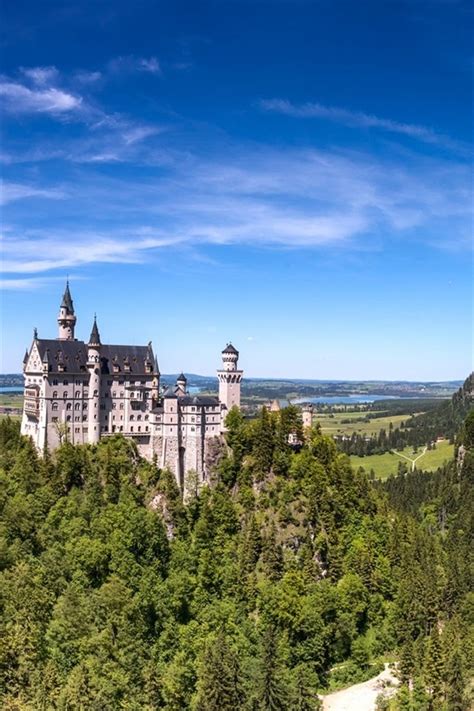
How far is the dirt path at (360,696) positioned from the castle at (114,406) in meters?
37.0

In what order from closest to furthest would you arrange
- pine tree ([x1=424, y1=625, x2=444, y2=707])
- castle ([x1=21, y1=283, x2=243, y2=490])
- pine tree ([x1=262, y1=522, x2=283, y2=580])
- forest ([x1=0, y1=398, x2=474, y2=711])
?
forest ([x1=0, y1=398, x2=474, y2=711]), pine tree ([x1=424, y1=625, x2=444, y2=707]), pine tree ([x1=262, y1=522, x2=283, y2=580]), castle ([x1=21, y1=283, x2=243, y2=490])

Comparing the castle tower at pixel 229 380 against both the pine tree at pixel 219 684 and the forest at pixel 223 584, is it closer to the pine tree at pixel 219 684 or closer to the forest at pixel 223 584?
the forest at pixel 223 584

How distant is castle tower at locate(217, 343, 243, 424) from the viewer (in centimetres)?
10519

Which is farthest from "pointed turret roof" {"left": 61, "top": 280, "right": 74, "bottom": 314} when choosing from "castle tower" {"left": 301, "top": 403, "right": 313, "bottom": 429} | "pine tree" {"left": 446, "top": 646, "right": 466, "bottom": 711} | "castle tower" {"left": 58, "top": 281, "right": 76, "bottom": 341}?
"pine tree" {"left": 446, "top": 646, "right": 466, "bottom": 711}

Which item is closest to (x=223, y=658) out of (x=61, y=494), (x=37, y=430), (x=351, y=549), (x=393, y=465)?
(x=351, y=549)

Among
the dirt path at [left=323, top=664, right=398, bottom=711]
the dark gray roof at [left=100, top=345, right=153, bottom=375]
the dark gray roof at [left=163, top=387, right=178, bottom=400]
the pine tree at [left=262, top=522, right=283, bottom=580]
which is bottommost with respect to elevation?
the dirt path at [left=323, top=664, right=398, bottom=711]

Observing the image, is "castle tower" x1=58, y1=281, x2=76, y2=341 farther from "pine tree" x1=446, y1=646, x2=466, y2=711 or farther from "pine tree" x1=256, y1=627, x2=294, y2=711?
"pine tree" x1=446, y1=646, x2=466, y2=711

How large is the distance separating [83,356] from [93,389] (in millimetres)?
5568

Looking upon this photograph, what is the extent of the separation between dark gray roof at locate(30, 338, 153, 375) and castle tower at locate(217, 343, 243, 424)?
13.5m

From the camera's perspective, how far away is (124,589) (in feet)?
255

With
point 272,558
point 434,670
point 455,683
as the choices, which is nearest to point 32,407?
point 272,558

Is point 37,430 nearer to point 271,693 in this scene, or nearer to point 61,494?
point 61,494

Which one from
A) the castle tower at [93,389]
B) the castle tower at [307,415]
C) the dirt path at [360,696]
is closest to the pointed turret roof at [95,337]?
the castle tower at [93,389]

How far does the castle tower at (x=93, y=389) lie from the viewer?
4099 inches
